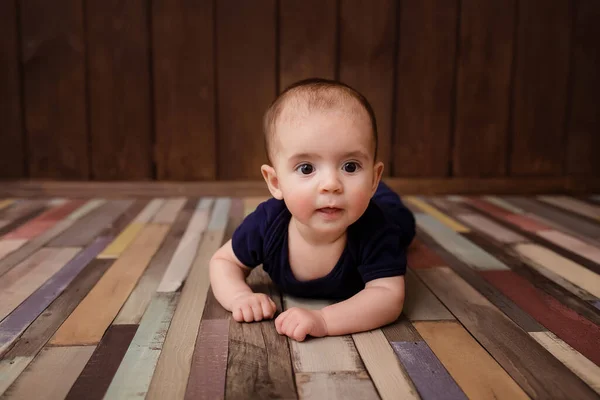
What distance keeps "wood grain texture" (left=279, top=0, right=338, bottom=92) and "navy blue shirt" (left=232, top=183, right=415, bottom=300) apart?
101cm

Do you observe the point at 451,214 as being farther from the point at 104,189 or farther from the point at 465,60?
the point at 104,189

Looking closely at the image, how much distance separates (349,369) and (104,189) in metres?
1.44

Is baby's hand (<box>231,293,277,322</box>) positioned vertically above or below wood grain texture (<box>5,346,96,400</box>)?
above

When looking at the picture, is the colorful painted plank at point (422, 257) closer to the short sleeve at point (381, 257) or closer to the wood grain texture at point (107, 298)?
the short sleeve at point (381, 257)

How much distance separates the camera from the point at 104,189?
2066mm

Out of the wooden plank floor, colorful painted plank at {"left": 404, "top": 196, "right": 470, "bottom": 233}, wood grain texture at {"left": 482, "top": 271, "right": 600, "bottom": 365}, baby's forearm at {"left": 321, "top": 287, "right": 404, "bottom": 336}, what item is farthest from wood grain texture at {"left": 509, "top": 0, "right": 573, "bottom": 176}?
baby's forearm at {"left": 321, "top": 287, "right": 404, "bottom": 336}

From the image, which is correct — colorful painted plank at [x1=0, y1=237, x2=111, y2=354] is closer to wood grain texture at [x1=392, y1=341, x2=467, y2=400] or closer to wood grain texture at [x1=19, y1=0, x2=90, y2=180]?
wood grain texture at [x1=392, y1=341, x2=467, y2=400]

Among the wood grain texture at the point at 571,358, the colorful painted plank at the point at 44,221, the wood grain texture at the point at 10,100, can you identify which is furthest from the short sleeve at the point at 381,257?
the wood grain texture at the point at 10,100

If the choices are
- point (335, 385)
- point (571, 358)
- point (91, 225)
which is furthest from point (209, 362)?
point (91, 225)

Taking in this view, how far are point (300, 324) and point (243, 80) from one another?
4.18ft

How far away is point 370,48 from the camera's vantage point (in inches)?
80.4

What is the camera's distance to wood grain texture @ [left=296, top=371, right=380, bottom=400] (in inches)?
30.3

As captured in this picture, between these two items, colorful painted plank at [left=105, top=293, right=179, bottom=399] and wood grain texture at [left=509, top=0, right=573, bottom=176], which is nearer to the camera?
colorful painted plank at [left=105, top=293, right=179, bottom=399]

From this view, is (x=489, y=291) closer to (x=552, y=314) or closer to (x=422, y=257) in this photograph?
(x=552, y=314)
